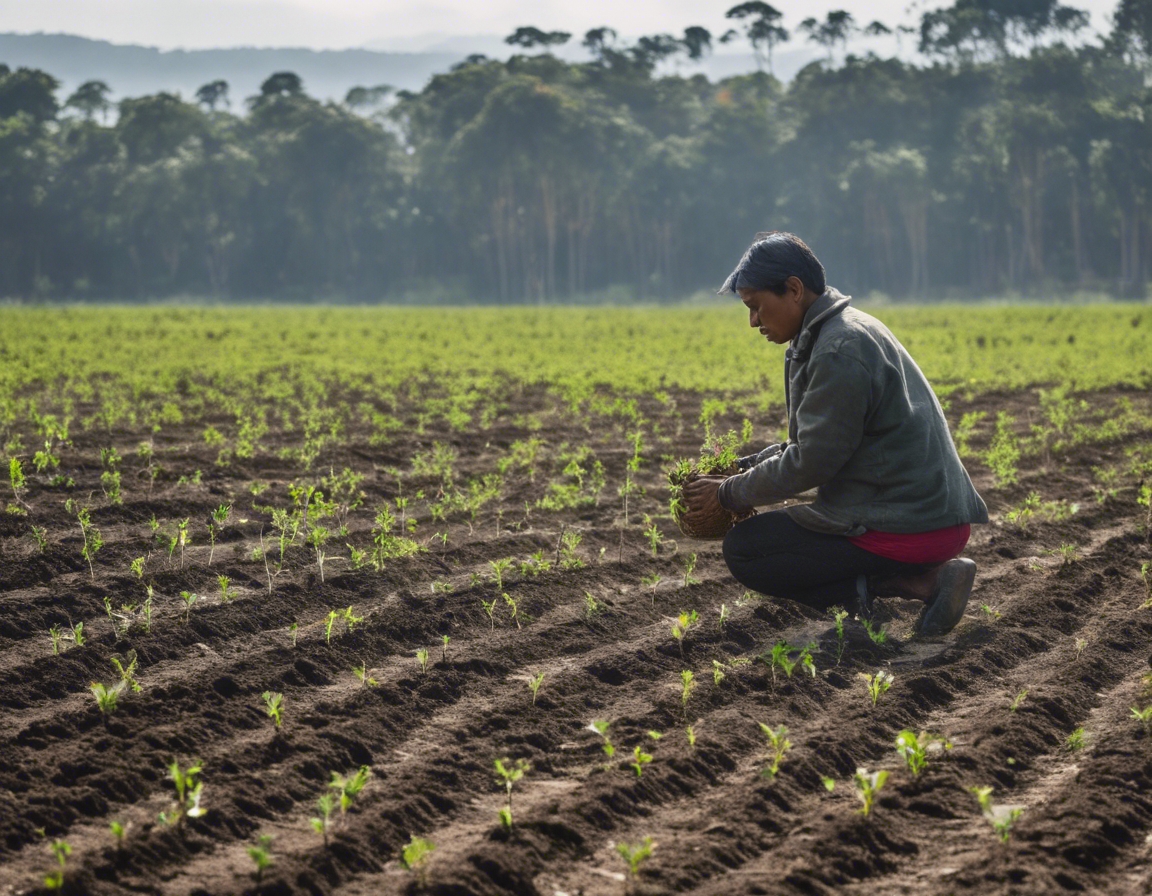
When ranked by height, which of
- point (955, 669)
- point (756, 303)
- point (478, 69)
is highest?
point (478, 69)

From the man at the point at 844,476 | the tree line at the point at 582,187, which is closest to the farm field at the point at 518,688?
the man at the point at 844,476

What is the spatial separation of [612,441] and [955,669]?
644 centimetres

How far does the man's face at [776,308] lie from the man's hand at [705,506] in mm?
776

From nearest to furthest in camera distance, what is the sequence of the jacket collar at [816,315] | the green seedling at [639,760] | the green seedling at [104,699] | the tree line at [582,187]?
the green seedling at [639,760]
the green seedling at [104,699]
the jacket collar at [816,315]
the tree line at [582,187]

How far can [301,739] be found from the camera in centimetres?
431

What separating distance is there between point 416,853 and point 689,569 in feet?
10.6

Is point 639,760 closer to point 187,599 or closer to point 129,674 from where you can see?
point 129,674

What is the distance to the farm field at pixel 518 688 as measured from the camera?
11.6 ft

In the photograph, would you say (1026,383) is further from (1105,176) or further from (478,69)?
(478,69)

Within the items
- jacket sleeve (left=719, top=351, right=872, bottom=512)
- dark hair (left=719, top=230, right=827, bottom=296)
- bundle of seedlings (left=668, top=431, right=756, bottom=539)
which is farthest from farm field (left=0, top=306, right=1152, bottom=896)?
dark hair (left=719, top=230, right=827, bottom=296)

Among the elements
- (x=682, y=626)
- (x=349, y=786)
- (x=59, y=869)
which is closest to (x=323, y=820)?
(x=349, y=786)

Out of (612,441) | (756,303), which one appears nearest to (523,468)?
(612,441)

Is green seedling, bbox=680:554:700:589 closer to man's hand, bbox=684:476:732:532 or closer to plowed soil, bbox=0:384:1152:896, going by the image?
plowed soil, bbox=0:384:1152:896

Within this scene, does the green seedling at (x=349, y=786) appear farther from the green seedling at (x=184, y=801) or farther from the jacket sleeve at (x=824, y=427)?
the jacket sleeve at (x=824, y=427)
